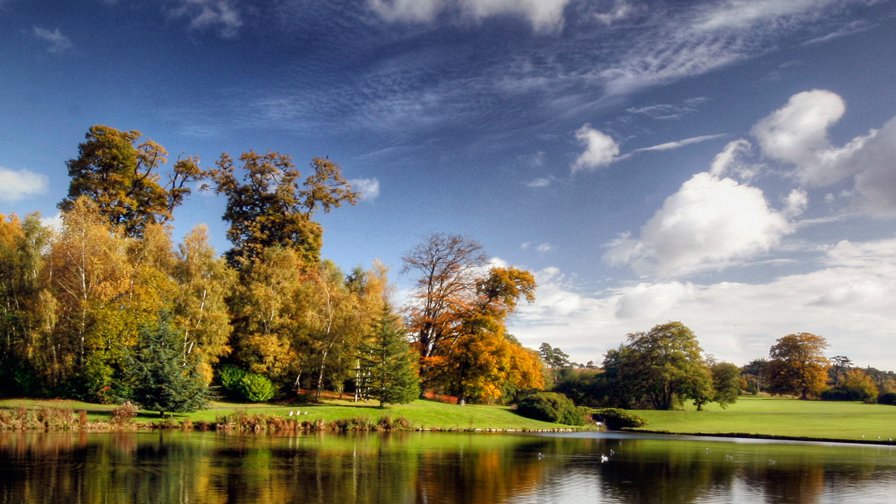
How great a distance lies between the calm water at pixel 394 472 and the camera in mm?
18547

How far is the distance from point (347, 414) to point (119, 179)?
3102 cm

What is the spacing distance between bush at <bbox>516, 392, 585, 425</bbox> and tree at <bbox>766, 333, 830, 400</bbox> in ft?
148

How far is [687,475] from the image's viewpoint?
26859 millimetres

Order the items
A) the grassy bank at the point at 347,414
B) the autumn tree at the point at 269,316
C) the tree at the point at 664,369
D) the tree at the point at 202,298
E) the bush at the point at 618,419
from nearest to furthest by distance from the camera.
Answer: the grassy bank at the point at 347,414
the tree at the point at 202,298
the autumn tree at the point at 269,316
the bush at the point at 618,419
the tree at the point at 664,369

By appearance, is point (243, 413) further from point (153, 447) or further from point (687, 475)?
point (687, 475)

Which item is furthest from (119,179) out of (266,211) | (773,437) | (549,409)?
(773,437)

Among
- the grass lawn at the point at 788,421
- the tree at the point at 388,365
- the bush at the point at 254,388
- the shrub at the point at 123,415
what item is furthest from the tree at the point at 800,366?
the shrub at the point at 123,415

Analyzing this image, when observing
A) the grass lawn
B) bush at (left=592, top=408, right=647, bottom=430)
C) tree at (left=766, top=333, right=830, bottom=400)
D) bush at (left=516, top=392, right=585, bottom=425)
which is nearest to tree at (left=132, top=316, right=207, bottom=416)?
bush at (left=516, top=392, right=585, bottom=425)

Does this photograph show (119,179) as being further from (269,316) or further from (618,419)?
(618,419)

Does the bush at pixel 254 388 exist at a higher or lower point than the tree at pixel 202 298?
lower

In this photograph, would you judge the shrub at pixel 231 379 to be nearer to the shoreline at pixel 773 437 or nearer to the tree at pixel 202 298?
the tree at pixel 202 298

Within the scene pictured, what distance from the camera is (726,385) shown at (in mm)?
75562

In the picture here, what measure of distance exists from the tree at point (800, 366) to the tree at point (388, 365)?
65720mm

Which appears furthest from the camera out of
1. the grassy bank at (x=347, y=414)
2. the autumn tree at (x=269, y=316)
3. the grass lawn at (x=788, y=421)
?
the grass lawn at (x=788, y=421)
